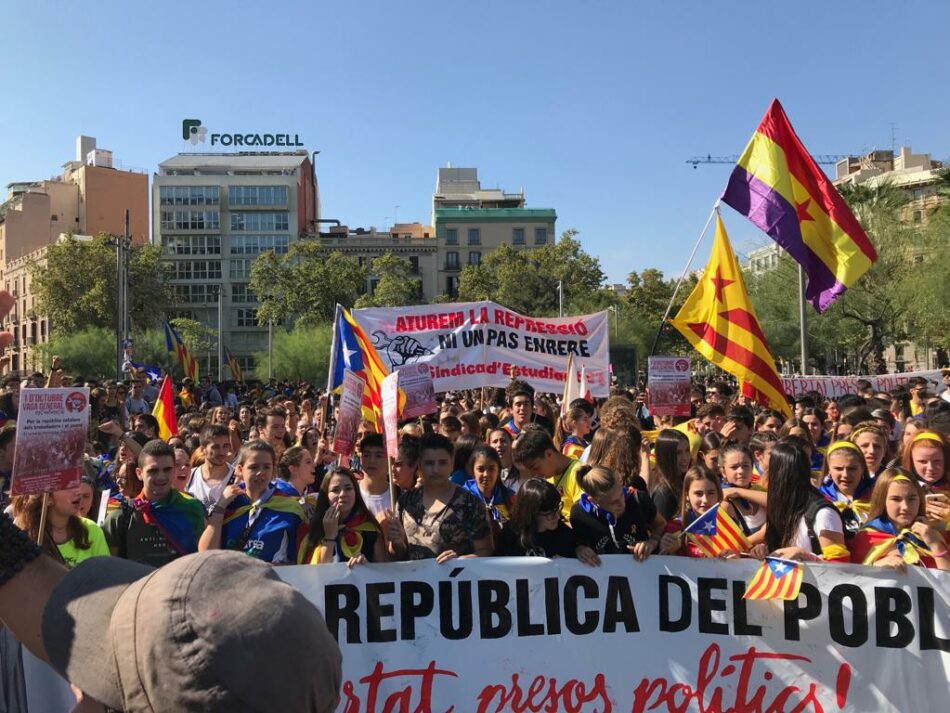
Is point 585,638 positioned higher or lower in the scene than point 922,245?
lower

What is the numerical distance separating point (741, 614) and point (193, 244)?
8524cm

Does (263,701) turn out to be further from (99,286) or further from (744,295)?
(99,286)

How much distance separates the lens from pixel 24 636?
3.70 ft

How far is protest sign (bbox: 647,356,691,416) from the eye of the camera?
954 cm

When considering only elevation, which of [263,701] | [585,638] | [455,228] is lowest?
[585,638]

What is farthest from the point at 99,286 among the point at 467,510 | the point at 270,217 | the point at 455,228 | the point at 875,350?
the point at 467,510

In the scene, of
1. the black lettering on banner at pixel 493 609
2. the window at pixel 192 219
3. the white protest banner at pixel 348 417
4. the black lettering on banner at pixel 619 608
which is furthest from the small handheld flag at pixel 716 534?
the window at pixel 192 219

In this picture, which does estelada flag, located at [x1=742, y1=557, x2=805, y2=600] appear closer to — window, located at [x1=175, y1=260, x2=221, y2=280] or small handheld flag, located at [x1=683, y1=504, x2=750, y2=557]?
small handheld flag, located at [x1=683, y1=504, x2=750, y2=557]

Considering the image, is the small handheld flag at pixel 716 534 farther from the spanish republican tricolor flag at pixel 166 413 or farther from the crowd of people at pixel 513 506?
the spanish republican tricolor flag at pixel 166 413

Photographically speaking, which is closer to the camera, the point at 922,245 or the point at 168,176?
the point at 922,245

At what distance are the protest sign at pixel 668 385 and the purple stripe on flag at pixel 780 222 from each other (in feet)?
6.09

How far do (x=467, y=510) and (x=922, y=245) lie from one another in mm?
32530

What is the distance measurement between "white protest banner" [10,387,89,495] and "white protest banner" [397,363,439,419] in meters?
3.37

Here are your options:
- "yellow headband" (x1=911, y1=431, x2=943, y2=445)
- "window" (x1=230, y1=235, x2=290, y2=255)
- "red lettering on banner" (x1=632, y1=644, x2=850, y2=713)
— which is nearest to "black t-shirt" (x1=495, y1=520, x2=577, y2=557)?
"red lettering on banner" (x1=632, y1=644, x2=850, y2=713)
